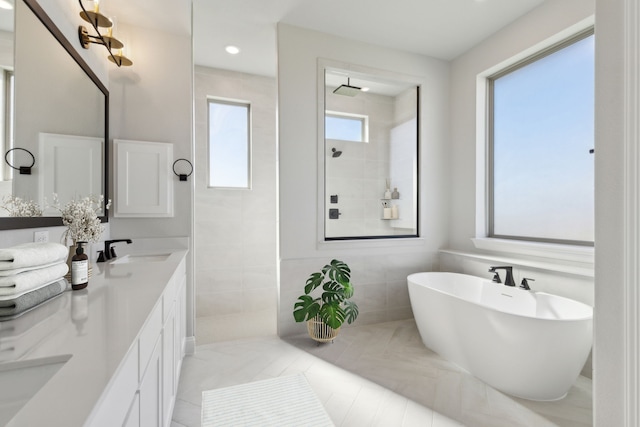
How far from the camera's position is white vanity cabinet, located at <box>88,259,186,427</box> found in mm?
636

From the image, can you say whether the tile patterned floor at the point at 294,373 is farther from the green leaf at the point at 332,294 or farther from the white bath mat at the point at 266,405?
the green leaf at the point at 332,294

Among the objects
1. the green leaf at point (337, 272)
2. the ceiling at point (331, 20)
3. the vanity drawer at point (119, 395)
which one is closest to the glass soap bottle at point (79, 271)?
the vanity drawer at point (119, 395)

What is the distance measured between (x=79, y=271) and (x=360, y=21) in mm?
2933

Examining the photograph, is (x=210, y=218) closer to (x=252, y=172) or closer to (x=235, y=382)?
(x=252, y=172)

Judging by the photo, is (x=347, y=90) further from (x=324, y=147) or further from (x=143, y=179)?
(x=143, y=179)

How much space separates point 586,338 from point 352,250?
1867 mm

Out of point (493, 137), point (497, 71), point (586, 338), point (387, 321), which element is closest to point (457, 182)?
point (493, 137)

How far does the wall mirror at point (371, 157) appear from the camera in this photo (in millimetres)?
3568

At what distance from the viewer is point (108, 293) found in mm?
1106

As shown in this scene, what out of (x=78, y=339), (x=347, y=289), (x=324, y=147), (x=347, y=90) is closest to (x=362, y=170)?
(x=347, y=90)

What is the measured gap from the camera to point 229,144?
143 inches

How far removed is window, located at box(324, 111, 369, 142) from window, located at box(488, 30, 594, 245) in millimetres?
1552

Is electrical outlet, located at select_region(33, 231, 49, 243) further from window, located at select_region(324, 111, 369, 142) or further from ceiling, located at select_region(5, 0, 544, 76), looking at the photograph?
window, located at select_region(324, 111, 369, 142)

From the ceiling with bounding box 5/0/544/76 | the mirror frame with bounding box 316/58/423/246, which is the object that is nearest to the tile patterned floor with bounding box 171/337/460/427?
the mirror frame with bounding box 316/58/423/246
